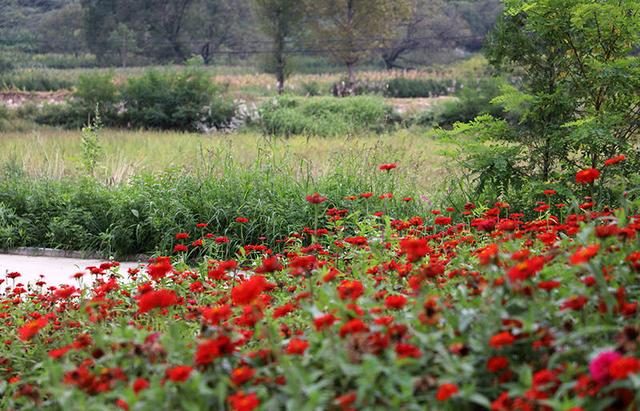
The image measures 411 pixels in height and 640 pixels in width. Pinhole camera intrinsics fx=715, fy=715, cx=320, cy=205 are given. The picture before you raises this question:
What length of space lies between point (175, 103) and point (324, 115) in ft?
14.3

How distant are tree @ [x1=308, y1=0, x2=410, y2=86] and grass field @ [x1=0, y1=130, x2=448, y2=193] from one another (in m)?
22.3

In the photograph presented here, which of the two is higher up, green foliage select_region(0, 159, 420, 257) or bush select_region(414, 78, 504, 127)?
green foliage select_region(0, 159, 420, 257)

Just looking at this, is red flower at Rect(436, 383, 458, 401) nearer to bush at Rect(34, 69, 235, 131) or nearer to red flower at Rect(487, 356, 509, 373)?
red flower at Rect(487, 356, 509, 373)

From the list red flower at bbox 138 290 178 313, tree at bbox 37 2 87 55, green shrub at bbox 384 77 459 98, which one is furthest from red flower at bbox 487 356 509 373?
tree at bbox 37 2 87 55

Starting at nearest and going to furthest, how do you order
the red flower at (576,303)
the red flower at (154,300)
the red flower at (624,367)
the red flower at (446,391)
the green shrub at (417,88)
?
1. the red flower at (624,367)
2. the red flower at (446,391)
3. the red flower at (576,303)
4. the red flower at (154,300)
5. the green shrub at (417,88)

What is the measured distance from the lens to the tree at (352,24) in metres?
36.9

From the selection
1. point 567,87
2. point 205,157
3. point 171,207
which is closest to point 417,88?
point 205,157

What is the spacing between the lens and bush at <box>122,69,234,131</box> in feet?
66.4

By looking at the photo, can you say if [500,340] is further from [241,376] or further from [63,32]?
[63,32]

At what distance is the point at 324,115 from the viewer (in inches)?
835

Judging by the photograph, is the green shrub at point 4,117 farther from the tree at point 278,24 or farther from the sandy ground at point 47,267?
the tree at point 278,24

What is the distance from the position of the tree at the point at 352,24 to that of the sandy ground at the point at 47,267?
30.7 meters

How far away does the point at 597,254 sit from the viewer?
2385 mm

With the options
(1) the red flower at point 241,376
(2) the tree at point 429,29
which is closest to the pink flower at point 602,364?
(1) the red flower at point 241,376
